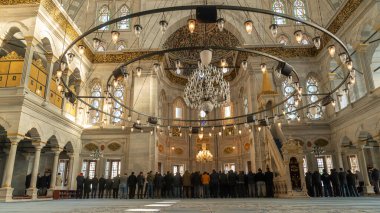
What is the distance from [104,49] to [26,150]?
748 centimetres

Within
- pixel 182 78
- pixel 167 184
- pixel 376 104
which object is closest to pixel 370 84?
pixel 376 104

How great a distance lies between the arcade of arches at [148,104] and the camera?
11766 millimetres

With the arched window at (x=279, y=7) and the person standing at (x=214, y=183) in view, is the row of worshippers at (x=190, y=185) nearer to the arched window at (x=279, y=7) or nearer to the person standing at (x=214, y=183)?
the person standing at (x=214, y=183)

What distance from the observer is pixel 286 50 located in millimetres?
17047

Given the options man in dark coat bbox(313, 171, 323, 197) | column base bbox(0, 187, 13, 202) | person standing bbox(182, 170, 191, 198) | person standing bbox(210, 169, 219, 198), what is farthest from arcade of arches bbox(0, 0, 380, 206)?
person standing bbox(182, 170, 191, 198)

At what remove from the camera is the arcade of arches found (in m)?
11.8

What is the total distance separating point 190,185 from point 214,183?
119cm

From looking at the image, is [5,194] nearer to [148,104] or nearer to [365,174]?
[148,104]

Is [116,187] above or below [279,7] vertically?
below

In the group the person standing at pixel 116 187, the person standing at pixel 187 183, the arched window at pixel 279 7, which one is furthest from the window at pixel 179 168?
the arched window at pixel 279 7

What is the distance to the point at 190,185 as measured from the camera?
13.2 m

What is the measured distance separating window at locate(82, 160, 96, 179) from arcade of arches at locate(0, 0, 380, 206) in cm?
6

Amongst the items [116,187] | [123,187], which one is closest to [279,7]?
[123,187]

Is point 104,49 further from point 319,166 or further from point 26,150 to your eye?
point 319,166
